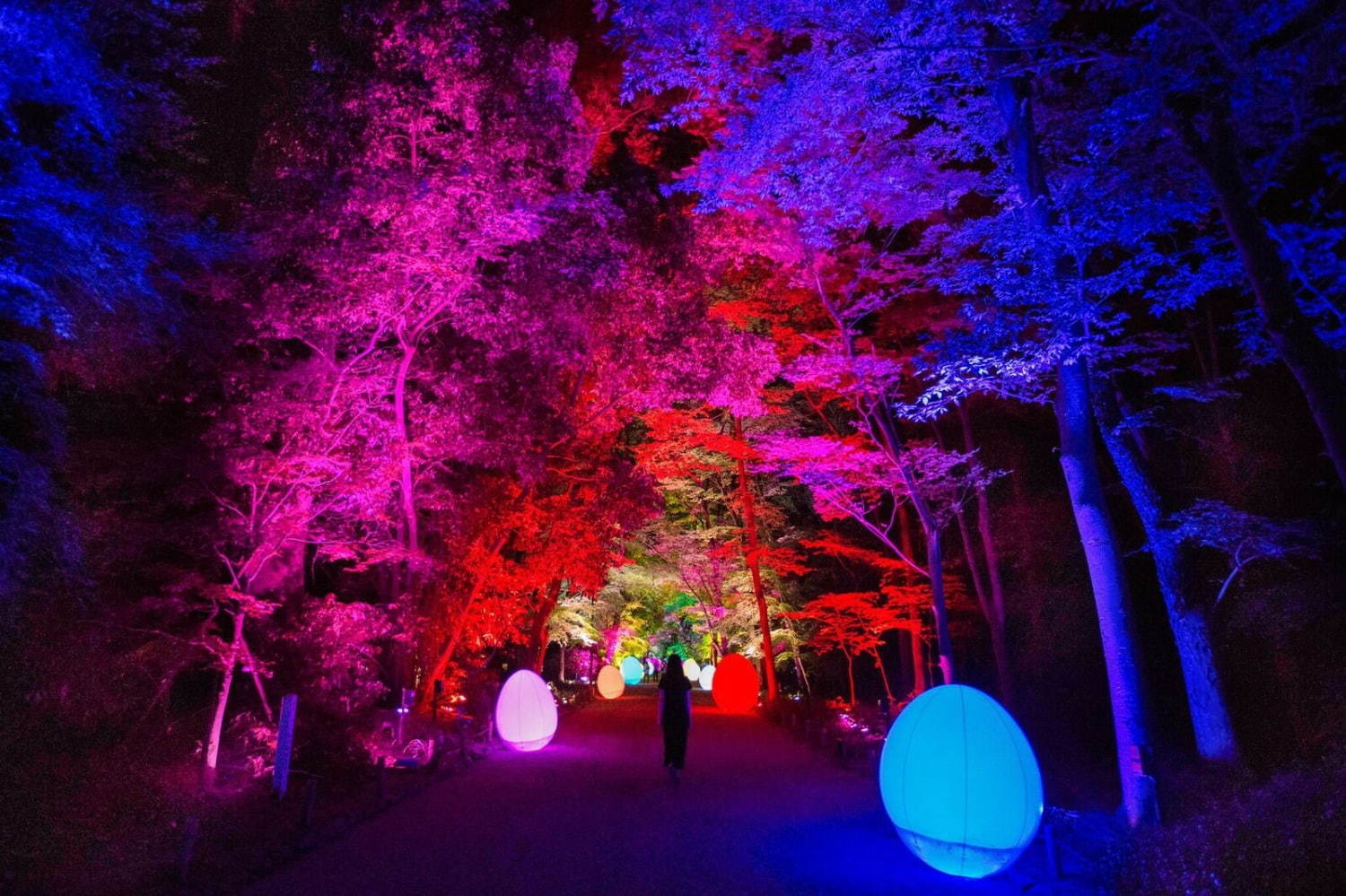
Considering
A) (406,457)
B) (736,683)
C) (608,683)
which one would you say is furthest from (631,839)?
(608,683)

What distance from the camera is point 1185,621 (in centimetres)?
1072

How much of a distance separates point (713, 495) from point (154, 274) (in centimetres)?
2726

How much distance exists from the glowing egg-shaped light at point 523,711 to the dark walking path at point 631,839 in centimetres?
63

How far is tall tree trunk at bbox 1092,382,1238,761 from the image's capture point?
10070 mm

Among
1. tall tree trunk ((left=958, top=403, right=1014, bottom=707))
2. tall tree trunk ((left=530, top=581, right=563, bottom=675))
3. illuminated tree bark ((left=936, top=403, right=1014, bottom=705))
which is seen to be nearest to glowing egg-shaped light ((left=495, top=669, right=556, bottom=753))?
tall tree trunk ((left=530, top=581, right=563, bottom=675))

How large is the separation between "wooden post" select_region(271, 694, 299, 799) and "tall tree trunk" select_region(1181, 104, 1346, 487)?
1023 centimetres

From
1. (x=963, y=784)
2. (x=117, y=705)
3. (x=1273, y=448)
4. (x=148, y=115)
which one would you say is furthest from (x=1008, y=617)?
(x=148, y=115)

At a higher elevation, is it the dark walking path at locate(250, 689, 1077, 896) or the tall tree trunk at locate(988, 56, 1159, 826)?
the tall tree trunk at locate(988, 56, 1159, 826)

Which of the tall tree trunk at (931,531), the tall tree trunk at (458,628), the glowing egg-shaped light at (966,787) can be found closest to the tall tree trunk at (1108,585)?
the glowing egg-shaped light at (966,787)

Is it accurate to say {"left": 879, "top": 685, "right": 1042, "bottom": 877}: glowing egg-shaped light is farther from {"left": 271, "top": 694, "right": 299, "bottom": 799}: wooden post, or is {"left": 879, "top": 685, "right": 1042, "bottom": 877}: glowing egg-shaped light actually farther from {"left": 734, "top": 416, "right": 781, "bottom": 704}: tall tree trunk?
{"left": 734, "top": 416, "right": 781, "bottom": 704}: tall tree trunk

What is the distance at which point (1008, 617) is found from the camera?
19.1 meters

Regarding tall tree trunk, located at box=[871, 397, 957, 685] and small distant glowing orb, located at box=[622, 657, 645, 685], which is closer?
tall tree trunk, located at box=[871, 397, 957, 685]

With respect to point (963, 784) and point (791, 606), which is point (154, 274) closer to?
point (963, 784)

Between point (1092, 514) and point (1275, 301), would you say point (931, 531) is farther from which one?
point (1275, 301)
